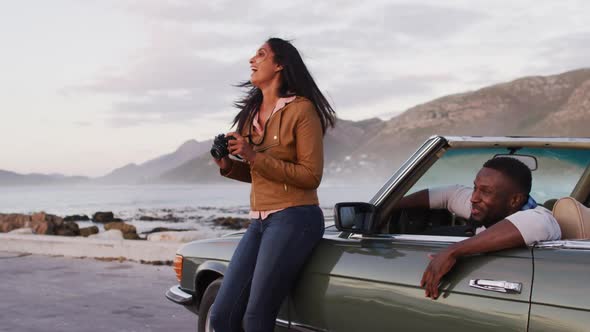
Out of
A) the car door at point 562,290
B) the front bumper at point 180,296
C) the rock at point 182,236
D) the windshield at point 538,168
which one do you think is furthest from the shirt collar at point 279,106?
the rock at point 182,236

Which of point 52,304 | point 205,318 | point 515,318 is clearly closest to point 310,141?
point 515,318

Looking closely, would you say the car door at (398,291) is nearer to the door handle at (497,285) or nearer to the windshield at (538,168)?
the door handle at (497,285)

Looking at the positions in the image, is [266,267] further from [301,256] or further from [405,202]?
[405,202]

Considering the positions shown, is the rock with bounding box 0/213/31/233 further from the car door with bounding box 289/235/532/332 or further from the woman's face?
the car door with bounding box 289/235/532/332

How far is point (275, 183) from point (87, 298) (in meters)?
4.94

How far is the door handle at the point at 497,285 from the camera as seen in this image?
279cm

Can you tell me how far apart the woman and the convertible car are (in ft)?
0.61

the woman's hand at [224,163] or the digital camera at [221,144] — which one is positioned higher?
the digital camera at [221,144]

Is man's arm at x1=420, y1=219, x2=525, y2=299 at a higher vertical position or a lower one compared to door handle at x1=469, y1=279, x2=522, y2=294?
higher

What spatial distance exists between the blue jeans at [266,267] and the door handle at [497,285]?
3.02ft

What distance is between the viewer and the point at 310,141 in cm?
355

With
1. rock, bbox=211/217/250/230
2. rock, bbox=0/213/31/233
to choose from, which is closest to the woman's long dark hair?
rock, bbox=0/213/31/233

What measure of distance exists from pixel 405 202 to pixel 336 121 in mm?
562

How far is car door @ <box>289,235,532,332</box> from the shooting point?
284cm
